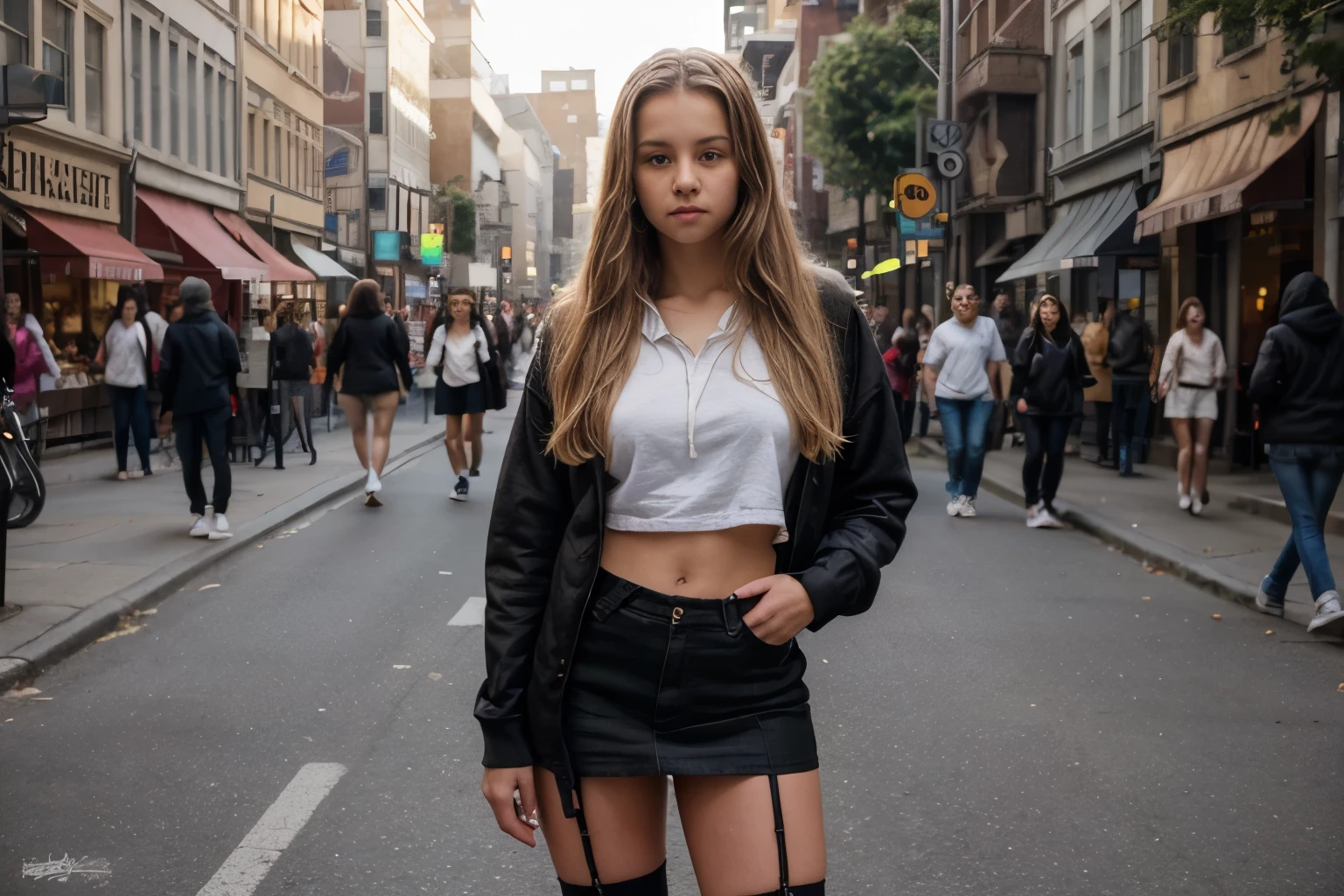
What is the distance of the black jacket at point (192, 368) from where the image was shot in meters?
11.7

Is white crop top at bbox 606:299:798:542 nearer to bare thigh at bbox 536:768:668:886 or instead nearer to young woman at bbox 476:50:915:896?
young woman at bbox 476:50:915:896

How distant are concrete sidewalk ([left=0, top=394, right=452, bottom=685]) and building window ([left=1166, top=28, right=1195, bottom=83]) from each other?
36.2ft

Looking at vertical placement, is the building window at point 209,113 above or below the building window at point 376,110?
below

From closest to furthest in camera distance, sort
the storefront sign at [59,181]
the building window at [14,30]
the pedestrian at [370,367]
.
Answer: the pedestrian at [370,367] → the building window at [14,30] → the storefront sign at [59,181]

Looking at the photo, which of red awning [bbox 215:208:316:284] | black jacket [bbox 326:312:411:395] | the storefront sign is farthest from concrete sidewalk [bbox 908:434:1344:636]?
red awning [bbox 215:208:316:284]

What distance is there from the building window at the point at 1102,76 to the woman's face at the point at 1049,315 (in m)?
14.1

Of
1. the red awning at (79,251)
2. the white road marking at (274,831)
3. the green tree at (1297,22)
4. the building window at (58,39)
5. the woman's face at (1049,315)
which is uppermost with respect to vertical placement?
the building window at (58,39)

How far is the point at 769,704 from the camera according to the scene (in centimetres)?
252

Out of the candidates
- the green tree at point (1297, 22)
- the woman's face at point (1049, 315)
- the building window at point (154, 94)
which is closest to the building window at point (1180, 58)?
the woman's face at point (1049, 315)

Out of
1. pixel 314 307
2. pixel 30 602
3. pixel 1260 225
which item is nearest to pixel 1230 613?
pixel 30 602

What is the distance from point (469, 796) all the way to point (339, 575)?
5.23 meters

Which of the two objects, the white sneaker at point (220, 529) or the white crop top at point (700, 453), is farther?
the white sneaker at point (220, 529)

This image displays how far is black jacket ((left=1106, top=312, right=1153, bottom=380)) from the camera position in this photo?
17.9 m

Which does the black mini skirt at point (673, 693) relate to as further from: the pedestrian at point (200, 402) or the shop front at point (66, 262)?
the shop front at point (66, 262)
